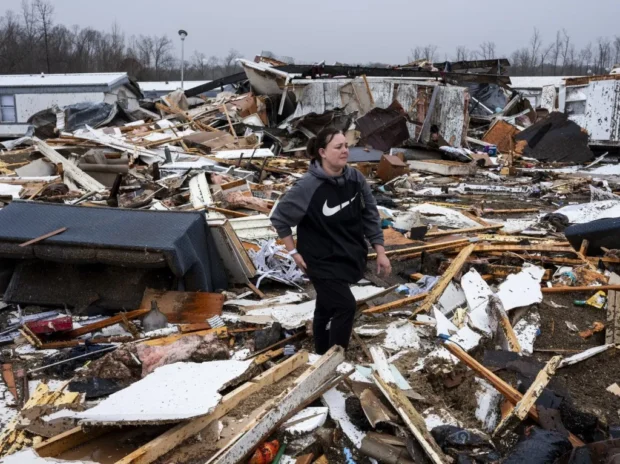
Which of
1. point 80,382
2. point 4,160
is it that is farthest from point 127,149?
point 80,382

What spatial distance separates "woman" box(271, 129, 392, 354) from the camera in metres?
3.61

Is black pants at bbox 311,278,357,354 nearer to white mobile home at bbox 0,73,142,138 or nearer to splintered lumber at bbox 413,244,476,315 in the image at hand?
splintered lumber at bbox 413,244,476,315

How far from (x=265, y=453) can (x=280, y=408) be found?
26 cm

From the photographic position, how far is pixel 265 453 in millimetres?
2957

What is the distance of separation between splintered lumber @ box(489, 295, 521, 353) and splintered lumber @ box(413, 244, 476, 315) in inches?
21.9

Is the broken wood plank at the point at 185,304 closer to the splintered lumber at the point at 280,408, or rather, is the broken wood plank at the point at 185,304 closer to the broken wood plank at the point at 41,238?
the broken wood plank at the point at 41,238

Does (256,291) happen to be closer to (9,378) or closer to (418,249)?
(418,249)

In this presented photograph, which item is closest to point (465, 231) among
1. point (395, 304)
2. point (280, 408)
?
point (395, 304)

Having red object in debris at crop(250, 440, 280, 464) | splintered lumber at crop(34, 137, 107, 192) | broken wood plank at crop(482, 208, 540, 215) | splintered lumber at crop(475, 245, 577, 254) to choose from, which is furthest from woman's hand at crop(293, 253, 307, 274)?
splintered lumber at crop(34, 137, 107, 192)

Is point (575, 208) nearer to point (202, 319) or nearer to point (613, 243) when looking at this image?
point (613, 243)

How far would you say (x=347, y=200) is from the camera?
A: 12.1ft

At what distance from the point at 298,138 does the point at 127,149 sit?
5.40m

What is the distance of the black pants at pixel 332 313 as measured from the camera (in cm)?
370

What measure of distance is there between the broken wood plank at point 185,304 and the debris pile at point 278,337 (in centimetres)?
1
